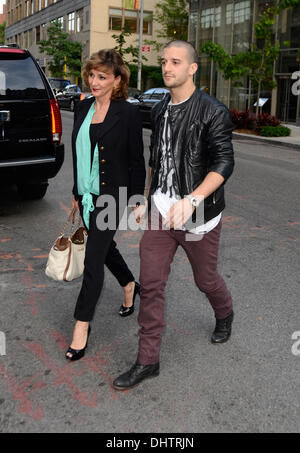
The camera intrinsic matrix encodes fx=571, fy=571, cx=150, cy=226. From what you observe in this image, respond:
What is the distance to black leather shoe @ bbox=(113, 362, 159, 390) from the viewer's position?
10.3ft

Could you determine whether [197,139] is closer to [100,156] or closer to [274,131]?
[100,156]

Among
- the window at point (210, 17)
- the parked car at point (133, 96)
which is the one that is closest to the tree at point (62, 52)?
the window at point (210, 17)

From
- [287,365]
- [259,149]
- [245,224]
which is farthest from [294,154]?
[287,365]

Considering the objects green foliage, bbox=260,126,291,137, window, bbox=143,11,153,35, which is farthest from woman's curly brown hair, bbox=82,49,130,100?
window, bbox=143,11,153,35

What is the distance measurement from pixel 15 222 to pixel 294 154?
11.0 metres

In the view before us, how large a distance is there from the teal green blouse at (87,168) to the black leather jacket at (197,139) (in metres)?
0.48

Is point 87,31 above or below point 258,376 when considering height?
above

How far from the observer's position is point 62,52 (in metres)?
50.8

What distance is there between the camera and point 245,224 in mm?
7074

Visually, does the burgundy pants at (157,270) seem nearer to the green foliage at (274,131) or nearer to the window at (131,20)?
the green foliage at (274,131)

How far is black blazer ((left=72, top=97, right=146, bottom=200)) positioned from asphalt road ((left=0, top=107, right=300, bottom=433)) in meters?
1.04

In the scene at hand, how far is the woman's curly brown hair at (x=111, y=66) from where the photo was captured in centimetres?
342

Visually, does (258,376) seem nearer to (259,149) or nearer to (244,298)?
(244,298)

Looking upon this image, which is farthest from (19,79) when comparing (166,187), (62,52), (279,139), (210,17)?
(62,52)
